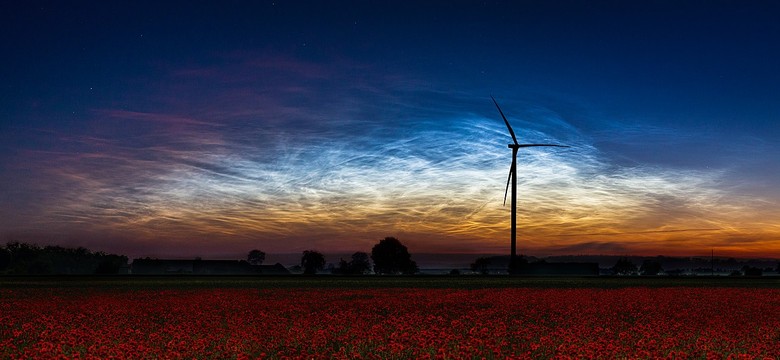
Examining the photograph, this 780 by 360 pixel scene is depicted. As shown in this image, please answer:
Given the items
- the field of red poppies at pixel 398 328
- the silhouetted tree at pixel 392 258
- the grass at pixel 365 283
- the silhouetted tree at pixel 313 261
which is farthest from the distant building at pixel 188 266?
the field of red poppies at pixel 398 328

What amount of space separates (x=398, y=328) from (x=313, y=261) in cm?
17349

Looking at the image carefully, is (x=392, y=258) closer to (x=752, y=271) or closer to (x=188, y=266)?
(x=188, y=266)

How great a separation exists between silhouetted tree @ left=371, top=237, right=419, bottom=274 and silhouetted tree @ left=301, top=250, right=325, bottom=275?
24.2m

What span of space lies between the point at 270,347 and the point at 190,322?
669 cm

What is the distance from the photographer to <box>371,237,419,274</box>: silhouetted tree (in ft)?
556

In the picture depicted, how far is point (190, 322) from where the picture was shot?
76.6ft

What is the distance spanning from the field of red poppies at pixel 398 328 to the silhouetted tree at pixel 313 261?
158 metres

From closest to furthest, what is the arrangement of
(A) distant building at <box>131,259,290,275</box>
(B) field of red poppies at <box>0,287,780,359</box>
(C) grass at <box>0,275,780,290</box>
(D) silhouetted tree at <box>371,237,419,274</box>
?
(B) field of red poppies at <box>0,287,780,359</box> < (C) grass at <box>0,275,780,290</box> < (D) silhouetted tree at <box>371,237,419,274</box> < (A) distant building at <box>131,259,290,275</box>

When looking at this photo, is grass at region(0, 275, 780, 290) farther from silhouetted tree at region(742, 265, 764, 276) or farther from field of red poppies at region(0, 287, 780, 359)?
silhouetted tree at region(742, 265, 764, 276)

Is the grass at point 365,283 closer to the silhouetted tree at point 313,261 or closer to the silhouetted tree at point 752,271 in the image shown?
the silhouetted tree at point 752,271

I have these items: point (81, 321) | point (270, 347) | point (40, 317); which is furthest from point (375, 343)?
point (40, 317)

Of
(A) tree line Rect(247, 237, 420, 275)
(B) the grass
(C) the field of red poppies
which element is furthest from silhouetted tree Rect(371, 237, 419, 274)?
(C) the field of red poppies

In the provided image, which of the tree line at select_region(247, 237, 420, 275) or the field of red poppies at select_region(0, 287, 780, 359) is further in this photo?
the tree line at select_region(247, 237, 420, 275)

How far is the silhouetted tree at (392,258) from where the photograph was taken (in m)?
170
